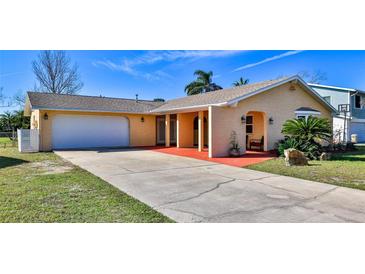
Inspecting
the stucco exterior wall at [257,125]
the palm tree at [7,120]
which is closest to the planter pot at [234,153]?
the stucco exterior wall at [257,125]

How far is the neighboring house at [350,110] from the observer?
902 inches

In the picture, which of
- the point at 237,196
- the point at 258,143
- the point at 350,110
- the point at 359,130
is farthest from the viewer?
the point at 359,130

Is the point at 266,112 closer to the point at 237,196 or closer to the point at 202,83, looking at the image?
the point at 237,196

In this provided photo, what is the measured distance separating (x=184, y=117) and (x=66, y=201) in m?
12.6

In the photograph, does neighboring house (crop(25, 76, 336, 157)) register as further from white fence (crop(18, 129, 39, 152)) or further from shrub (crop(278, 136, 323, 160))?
shrub (crop(278, 136, 323, 160))

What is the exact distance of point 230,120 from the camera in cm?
1263

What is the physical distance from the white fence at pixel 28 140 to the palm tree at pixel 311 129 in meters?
14.7

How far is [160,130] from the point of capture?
790 inches

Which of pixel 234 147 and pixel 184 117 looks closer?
pixel 234 147

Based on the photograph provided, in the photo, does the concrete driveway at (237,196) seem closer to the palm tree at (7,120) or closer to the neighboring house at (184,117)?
the neighboring house at (184,117)

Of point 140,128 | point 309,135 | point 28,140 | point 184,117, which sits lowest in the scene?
point 28,140

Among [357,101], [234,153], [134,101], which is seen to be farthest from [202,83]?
[234,153]
